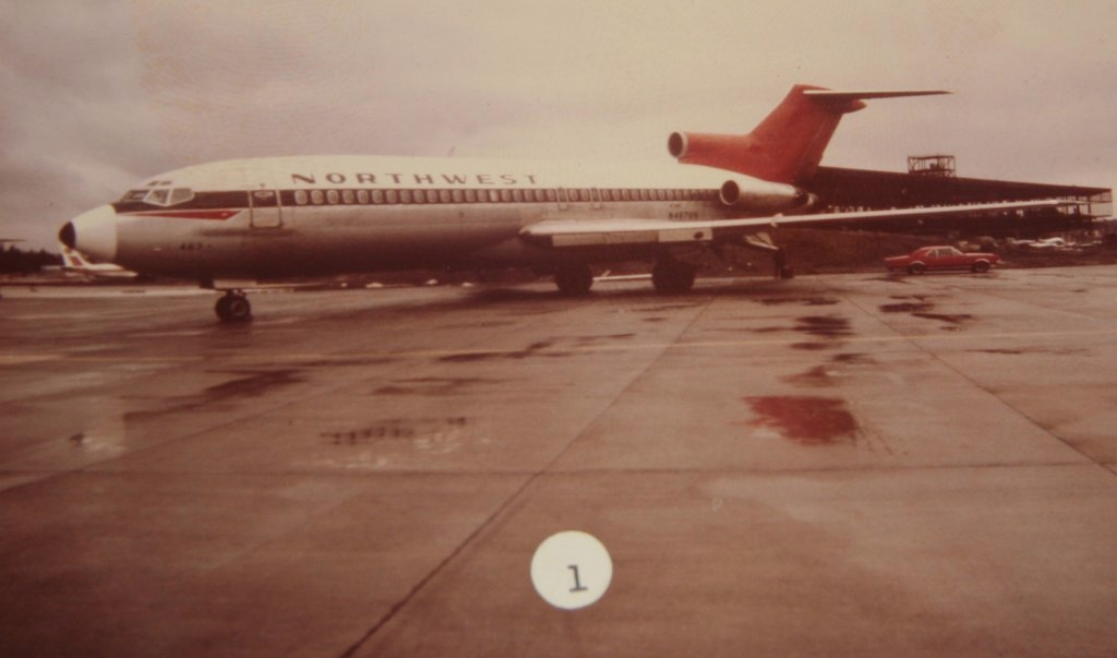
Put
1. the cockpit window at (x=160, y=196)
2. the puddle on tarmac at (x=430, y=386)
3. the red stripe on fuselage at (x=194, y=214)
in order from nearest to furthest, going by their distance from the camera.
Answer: the puddle on tarmac at (x=430, y=386), the red stripe on fuselage at (x=194, y=214), the cockpit window at (x=160, y=196)

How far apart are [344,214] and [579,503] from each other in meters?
15.6

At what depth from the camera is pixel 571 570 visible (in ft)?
12.5

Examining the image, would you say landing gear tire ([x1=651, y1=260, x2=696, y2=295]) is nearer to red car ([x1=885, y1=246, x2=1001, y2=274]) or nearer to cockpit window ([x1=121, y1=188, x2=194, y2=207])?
cockpit window ([x1=121, y1=188, x2=194, y2=207])

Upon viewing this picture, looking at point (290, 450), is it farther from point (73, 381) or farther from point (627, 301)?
point (627, 301)

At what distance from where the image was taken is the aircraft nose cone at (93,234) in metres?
16.5

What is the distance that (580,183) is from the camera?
2562 cm

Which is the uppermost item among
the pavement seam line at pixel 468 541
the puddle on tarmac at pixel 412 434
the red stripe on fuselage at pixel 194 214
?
the red stripe on fuselage at pixel 194 214

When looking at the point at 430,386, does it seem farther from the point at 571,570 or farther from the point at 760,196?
the point at 760,196

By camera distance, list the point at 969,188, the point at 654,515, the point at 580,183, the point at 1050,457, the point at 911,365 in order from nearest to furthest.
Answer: the point at 654,515, the point at 1050,457, the point at 911,365, the point at 580,183, the point at 969,188

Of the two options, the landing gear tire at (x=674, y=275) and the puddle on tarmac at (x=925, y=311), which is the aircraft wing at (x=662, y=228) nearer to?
the landing gear tire at (x=674, y=275)

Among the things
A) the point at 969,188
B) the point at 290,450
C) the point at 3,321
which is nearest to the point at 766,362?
the point at 290,450

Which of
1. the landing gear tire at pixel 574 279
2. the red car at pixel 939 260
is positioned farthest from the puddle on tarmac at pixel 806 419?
the red car at pixel 939 260

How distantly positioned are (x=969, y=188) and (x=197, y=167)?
52.1 meters

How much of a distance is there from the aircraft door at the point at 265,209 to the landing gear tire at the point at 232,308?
1.93 m
